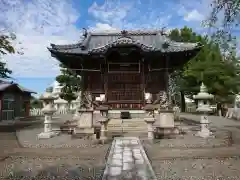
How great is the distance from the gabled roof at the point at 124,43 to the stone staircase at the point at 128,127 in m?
4.53

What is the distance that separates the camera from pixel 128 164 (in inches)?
274

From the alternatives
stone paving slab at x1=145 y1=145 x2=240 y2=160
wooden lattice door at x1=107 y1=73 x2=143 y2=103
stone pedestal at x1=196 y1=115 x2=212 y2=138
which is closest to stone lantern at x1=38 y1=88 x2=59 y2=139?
wooden lattice door at x1=107 y1=73 x2=143 y2=103

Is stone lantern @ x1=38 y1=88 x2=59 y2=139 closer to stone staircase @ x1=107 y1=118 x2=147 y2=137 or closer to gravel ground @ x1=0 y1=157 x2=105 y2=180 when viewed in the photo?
stone staircase @ x1=107 y1=118 x2=147 y2=137

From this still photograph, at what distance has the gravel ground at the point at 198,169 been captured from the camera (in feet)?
19.7

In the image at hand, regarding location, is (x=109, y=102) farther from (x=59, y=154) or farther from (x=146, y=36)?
(x=59, y=154)

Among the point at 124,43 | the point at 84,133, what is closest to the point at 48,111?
the point at 84,133

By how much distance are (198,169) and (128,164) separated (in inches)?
73.2

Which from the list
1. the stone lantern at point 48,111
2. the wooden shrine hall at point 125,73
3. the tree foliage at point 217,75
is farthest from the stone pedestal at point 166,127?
the tree foliage at point 217,75

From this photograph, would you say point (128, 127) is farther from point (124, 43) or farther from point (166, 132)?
point (124, 43)

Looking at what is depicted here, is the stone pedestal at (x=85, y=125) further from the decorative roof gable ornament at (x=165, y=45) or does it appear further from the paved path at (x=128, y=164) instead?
the decorative roof gable ornament at (x=165, y=45)

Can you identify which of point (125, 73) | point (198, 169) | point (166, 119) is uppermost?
point (125, 73)

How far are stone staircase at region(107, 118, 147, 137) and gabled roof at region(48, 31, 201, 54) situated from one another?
178 inches

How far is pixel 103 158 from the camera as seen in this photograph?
789 centimetres

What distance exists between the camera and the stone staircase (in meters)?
13.1
